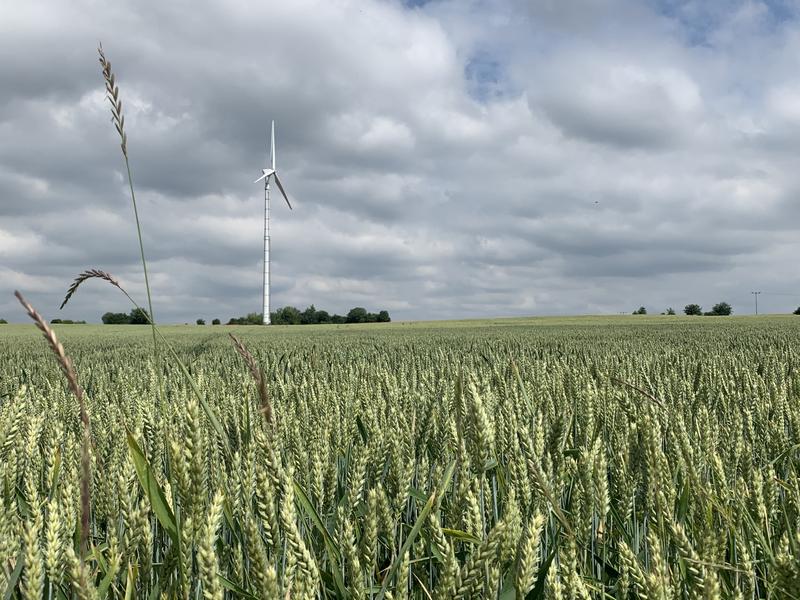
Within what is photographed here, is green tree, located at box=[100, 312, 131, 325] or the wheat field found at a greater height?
green tree, located at box=[100, 312, 131, 325]

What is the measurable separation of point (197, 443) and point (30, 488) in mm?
741

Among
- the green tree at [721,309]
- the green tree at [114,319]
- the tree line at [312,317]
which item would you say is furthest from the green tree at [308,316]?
the green tree at [721,309]

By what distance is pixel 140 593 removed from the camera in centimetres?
123

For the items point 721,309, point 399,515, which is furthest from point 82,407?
point 721,309

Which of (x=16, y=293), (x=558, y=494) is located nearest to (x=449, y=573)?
(x=16, y=293)

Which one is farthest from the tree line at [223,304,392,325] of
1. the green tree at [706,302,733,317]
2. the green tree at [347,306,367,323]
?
the green tree at [706,302,733,317]

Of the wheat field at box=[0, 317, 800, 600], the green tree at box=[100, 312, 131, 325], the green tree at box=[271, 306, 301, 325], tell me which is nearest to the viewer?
the wheat field at box=[0, 317, 800, 600]

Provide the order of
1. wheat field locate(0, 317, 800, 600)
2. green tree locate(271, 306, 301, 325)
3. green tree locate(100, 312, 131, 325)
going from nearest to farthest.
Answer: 1. wheat field locate(0, 317, 800, 600)
2. green tree locate(100, 312, 131, 325)
3. green tree locate(271, 306, 301, 325)

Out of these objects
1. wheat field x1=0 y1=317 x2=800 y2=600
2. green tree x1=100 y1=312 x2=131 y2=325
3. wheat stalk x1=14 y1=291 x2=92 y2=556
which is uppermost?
green tree x1=100 y1=312 x2=131 y2=325

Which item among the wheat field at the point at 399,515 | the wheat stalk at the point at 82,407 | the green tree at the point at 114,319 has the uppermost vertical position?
the green tree at the point at 114,319

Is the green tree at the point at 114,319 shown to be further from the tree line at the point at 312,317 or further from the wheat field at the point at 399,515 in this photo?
the wheat field at the point at 399,515

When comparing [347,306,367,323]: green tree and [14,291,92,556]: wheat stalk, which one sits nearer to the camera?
[14,291,92,556]: wheat stalk

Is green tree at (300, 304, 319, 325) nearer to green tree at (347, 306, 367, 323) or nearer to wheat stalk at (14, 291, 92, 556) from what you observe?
green tree at (347, 306, 367, 323)

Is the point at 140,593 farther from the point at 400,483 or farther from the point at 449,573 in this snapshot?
the point at 449,573
